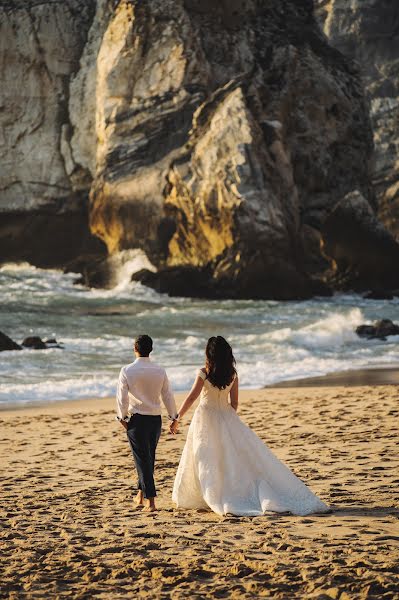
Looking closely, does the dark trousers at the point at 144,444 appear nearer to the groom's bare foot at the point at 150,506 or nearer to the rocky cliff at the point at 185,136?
the groom's bare foot at the point at 150,506

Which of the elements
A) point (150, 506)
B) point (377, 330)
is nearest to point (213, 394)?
point (150, 506)

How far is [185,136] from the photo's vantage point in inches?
1652

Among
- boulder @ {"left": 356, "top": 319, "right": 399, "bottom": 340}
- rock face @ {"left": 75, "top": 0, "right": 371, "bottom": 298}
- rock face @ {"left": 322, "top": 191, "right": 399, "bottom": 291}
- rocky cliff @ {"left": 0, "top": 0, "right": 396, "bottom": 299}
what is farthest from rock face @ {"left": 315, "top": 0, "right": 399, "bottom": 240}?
boulder @ {"left": 356, "top": 319, "right": 399, "bottom": 340}

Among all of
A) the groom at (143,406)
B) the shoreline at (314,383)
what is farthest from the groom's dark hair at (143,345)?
the shoreline at (314,383)

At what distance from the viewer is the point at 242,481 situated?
705 cm

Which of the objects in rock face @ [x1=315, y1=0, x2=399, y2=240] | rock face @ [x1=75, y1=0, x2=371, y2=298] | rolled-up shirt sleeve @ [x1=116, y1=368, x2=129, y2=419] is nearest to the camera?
rolled-up shirt sleeve @ [x1=116, y1=368, x2=129, y2=419]

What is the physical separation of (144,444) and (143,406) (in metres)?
0.27

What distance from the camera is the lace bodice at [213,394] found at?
7.13m

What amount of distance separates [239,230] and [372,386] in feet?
72.5

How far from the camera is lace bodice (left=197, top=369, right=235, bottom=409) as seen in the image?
713 centimetres

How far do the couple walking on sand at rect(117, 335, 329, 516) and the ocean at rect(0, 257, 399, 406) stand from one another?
7.48 meters

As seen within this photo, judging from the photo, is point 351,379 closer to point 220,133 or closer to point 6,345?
point 6,345

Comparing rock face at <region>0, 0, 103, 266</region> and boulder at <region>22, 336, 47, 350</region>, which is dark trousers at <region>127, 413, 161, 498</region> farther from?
rock face at <region>0, 0, 103, 266</region>

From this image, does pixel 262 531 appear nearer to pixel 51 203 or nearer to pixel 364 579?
pixel 364 579
